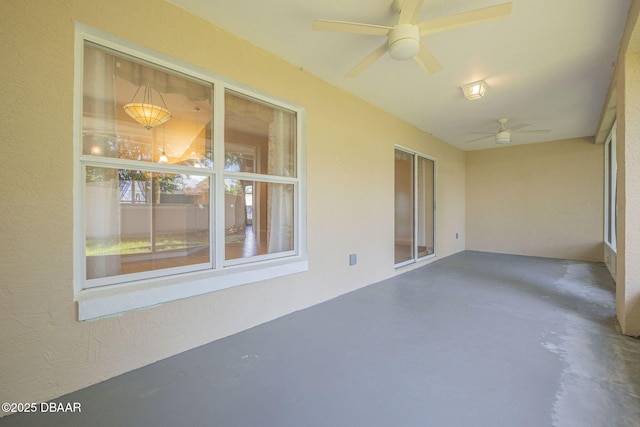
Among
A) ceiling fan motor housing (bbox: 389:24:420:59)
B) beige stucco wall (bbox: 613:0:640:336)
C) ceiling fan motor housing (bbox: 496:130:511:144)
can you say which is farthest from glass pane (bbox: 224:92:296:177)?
ceiling fan motor housing (bbox: 496:130:511:144)

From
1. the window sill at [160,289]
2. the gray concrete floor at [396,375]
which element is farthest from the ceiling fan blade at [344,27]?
the gray concrete floor at [396,375]

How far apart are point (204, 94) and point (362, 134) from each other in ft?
7.28

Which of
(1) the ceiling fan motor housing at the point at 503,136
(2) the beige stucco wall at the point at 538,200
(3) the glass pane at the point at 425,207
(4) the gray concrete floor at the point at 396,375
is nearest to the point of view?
(4) the gray concrete floor at the point at 396,375

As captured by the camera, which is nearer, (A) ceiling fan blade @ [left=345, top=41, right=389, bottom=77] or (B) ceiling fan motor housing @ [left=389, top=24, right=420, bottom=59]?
(B) ceiling fan motor housing @ [left=389, top=24, right=420, bottom=59]

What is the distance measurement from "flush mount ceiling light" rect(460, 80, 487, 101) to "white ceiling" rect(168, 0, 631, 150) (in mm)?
79

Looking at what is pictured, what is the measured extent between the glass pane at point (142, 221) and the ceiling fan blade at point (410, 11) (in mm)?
2000

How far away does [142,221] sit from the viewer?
220 cm

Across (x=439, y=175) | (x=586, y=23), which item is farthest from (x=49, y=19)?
(x=439, y=175)

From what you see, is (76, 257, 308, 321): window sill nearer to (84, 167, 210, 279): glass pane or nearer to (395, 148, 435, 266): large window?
(84, 167, 210, 279): glass pane

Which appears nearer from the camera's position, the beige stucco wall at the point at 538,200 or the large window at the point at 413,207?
the large window at the point at 413,207

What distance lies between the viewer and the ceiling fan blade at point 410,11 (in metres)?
1.74

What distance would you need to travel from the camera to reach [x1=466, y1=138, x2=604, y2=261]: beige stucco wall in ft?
18.8

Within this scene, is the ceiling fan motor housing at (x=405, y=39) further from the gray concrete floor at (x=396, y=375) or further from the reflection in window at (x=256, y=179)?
the gray concrete floor at (x=396, y=375)

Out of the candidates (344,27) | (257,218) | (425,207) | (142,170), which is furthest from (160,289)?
(425,207)
